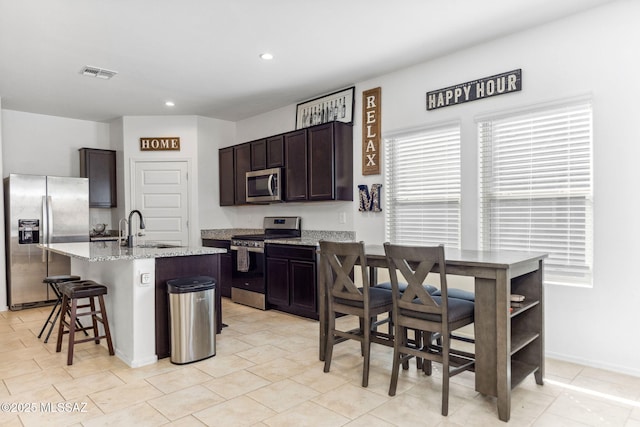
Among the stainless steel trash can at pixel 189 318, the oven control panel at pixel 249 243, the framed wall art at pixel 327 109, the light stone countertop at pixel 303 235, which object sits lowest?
the stainless steel trash can at pixel 189 318

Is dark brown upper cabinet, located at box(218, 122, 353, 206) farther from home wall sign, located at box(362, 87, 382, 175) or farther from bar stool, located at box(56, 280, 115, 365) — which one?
bar stool, located at box(56, 280, 115, 365)

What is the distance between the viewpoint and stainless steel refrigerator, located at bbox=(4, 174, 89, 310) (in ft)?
16.8

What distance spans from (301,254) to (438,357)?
233cm

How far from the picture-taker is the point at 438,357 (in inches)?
94.7

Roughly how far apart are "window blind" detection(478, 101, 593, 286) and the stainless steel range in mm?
2615

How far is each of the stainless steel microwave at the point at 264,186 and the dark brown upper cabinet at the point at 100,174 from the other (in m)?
2.22

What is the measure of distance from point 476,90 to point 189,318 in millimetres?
3182

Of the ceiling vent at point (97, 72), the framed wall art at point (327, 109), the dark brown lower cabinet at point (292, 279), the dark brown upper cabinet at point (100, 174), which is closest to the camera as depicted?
the ceiling vent at point (97, 72)

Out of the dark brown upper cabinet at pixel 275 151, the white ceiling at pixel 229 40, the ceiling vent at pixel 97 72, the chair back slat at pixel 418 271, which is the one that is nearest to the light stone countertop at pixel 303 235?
the dark brown upper cabinet at pixel 275 151

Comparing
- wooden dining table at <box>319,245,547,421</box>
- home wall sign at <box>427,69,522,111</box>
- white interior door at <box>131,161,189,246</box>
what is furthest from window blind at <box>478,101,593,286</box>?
white interior door at <box>131,161,189,246</box>

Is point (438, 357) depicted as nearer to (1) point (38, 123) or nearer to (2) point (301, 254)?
(2) point (301, 254)

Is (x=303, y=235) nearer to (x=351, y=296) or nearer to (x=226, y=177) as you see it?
(x=226, y=177)

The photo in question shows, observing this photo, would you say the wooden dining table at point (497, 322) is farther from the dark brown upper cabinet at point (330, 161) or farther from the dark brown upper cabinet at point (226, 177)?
the dark brown upper cabinet at point (226, 177)

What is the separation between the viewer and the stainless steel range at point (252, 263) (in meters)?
5.00
